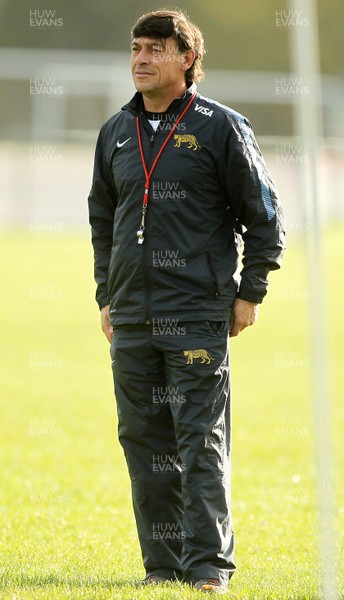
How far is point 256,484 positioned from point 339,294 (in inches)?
572

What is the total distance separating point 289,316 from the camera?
19.7 m

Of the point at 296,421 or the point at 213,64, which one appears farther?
the point at 213,64

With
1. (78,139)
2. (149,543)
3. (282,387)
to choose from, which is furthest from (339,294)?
(149,543)

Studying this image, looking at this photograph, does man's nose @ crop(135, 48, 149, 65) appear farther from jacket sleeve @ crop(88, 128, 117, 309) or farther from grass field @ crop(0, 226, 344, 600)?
grass field @ crop(0, 226, 344, 600)

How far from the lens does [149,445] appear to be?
4.45 meters

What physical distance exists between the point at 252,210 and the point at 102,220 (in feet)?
2.43

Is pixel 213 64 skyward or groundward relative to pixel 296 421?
skyward

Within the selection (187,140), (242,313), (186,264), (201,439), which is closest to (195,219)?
(186,264)

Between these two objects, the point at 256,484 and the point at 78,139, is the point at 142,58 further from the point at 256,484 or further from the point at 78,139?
the point at 78,139

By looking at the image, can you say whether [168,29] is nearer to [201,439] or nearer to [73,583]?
[201,439]

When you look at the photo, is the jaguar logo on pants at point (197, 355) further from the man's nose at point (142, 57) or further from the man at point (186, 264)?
the man's nose at point (142, 57)

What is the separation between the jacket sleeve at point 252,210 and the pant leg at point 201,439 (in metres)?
0.25

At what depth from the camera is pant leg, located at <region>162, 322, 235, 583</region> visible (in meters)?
4.25

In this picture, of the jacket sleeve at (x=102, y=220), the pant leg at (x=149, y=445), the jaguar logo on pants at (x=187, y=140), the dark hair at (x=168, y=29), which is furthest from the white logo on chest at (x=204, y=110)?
the pant leg at (x=149, y=445)
